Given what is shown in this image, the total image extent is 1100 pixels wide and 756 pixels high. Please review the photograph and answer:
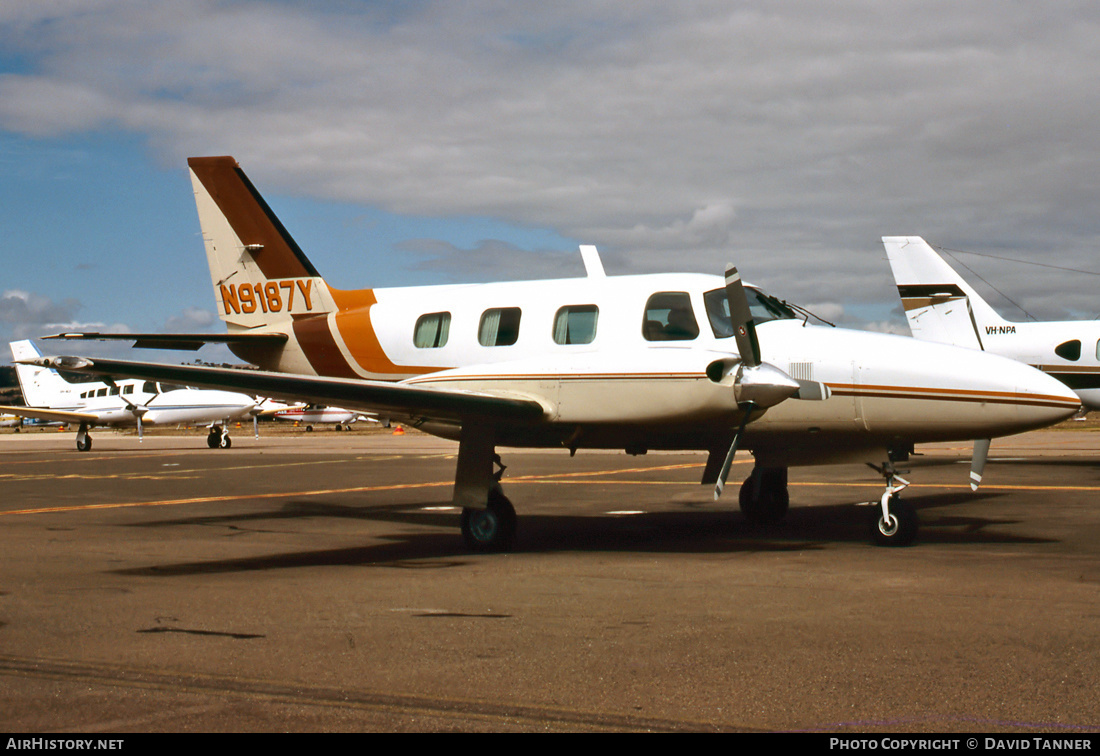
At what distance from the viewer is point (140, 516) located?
1557 centimetres

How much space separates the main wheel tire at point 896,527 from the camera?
1080cm

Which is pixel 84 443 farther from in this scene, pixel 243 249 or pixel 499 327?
pixel 499 327

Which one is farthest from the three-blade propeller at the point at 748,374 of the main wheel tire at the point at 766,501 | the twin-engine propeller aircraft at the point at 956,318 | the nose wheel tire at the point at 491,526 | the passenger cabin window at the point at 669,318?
the twin-engine propeller aircraft at the point at 956,318

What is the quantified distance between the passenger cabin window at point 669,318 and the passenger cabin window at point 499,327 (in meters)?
1.74

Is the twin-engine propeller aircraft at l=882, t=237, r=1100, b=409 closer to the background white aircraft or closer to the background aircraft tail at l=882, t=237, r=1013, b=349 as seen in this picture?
the background aircraft tail at l=882, t=237, r=1013, b=349

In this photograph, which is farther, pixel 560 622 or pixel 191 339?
pixel 191 339

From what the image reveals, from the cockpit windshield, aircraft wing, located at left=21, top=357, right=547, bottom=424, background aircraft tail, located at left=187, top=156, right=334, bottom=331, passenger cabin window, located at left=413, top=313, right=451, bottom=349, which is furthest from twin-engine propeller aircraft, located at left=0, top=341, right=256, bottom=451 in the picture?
the cockpit windshield

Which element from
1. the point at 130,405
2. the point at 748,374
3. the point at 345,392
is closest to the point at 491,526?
the point at 345,392

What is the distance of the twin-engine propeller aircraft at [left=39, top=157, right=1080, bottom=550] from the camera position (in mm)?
A: 10211

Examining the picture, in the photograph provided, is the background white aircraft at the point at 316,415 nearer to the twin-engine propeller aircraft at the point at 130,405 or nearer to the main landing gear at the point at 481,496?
the twin-engine propeller aircraft at the point at 130,405

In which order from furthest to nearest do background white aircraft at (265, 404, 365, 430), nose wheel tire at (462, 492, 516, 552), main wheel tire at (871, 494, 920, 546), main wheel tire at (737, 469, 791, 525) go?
background white aircraft at (265, 404, 365, 430), main wheel tire at (737, 469, 791, 525), nose wheel tire at (462, 492, 516, 552), main wheel tire at (871, 494, 920, 546)

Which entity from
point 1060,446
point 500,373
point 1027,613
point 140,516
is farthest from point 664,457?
point 1027,613

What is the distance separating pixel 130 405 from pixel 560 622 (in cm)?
4155

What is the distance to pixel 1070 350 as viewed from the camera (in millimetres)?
23750
